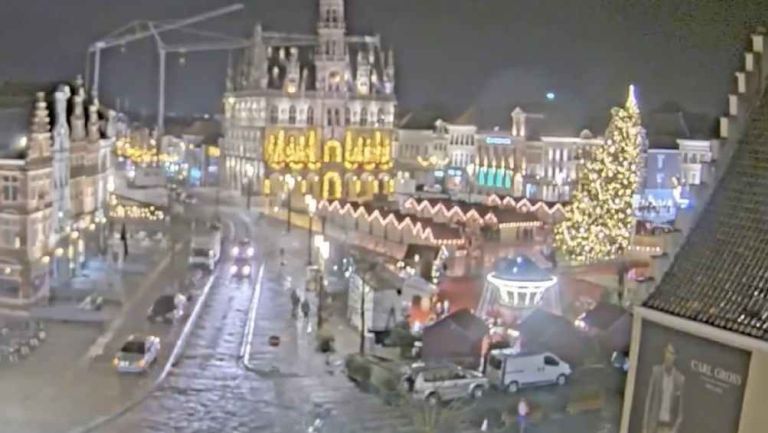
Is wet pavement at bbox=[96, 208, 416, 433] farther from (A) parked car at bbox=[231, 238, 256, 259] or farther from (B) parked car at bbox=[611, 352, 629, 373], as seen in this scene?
(A) parked car at bbox=[231, 238, 256, 259]

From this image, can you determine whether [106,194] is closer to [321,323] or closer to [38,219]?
[38,219]

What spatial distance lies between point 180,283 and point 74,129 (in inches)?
54.4

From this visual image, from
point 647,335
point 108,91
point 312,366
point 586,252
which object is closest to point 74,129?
point 108,91

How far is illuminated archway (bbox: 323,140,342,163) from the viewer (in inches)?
519

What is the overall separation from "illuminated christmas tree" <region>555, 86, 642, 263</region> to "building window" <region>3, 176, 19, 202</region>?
348 centimetres

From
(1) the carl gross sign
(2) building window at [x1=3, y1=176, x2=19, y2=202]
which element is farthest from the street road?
(1) the carl gross sign

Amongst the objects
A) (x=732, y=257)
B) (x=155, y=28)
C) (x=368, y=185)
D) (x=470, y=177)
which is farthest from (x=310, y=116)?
(x=732, y=257)

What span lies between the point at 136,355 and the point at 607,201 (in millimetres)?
3341

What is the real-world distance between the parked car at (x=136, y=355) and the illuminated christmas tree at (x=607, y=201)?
9.70 ft

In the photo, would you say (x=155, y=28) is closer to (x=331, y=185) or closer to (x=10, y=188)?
(x=10, y=188)

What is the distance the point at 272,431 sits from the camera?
4.49 m

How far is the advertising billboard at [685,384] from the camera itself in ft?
6.59

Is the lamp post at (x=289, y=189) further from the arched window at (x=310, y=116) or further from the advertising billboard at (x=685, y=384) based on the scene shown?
the advertising billboard at (x=685, y=384)

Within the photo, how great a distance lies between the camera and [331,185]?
12492mm
